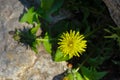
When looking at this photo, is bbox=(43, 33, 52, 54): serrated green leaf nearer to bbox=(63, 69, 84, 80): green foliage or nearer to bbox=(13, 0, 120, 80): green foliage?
bbox=(13, 0, 120, 80): green foliage

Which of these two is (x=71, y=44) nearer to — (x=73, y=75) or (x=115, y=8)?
(x=73, y=75)

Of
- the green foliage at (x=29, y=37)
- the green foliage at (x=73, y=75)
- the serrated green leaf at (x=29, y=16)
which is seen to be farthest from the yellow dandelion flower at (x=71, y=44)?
the serrated green leaf at (x=29, y=16)

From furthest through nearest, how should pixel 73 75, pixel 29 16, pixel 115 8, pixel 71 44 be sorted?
1. pixel 29 16
2. pixel 73 75
3. pixel 71 44
4. pixel 115 8

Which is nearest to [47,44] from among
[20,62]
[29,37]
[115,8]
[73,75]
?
[29,37]

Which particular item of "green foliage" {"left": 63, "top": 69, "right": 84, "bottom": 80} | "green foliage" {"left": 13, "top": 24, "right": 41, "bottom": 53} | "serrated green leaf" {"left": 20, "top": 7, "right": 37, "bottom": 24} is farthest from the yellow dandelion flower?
"serrated green leaf" {"left": 20, "top": 7, "right": 37, "bottom": 24}

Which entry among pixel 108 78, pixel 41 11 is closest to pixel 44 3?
pixel 41 11

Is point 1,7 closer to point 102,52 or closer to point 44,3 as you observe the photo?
point 44,3
